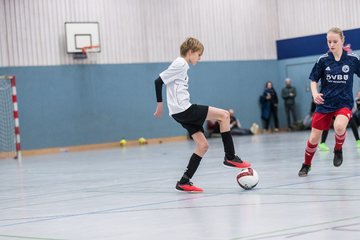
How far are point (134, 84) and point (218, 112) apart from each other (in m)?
20.2

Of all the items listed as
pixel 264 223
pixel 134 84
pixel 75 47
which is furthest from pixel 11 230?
pixel 134 84

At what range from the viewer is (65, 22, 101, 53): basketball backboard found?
26891mm

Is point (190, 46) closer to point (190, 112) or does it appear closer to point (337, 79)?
point (190, 112)

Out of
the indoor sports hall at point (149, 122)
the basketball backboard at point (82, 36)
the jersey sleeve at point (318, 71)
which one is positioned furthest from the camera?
the basketball backboard at point (82, 36)

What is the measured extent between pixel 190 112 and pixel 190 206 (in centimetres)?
176

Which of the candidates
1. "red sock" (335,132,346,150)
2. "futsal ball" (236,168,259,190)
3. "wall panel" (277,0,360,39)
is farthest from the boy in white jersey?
"wall panel" (277,0,360,39)

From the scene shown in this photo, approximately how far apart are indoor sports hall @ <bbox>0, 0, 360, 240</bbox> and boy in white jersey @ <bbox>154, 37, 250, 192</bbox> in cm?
37

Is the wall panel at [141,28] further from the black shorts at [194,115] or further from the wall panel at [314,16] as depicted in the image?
the black shorts at [194,115]

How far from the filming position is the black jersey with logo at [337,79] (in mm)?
10055

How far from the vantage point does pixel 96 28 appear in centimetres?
A: 2745

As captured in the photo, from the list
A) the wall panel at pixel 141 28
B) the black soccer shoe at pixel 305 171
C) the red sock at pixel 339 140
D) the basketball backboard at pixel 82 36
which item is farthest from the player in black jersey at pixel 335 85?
the basketball backboard at pixel 82 36

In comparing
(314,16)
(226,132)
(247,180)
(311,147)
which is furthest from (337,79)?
(314,16)

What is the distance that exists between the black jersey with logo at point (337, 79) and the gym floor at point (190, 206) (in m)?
0.96

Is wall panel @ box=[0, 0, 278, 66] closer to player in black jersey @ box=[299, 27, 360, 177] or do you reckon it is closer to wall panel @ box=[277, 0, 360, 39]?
wall panel @ box=[277, 0, 360, 39]
